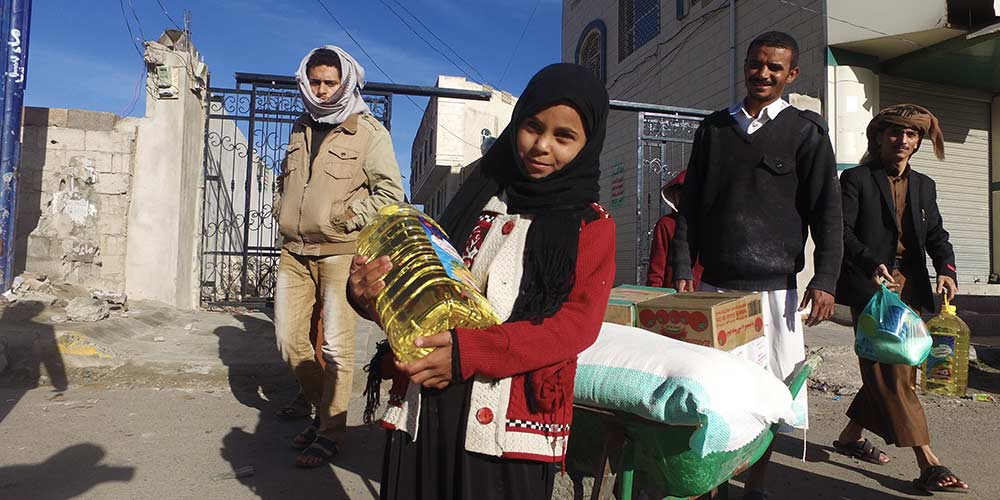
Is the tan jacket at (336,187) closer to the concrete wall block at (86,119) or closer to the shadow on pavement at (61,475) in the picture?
the shadow on pavement at (61,475)

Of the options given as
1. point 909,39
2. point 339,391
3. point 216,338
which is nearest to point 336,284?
point 339,391

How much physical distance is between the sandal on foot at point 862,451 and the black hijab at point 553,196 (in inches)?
120

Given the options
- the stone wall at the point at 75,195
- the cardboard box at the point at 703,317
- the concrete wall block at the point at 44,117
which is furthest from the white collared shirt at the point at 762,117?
the concrete wall block at the point at 44,117

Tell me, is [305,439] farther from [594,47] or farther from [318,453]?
[594,47]

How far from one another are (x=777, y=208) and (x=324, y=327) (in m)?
2.18

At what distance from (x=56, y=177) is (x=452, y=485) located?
596 cm

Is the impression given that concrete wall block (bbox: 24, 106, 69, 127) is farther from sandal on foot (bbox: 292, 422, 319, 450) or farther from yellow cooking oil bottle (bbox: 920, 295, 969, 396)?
yellow cooking oil bottle (bbox: 920, 295, 969, 396)

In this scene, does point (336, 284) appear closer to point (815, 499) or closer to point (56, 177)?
point (815, 499)

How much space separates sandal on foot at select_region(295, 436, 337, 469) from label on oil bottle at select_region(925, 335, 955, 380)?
4415 millimetres

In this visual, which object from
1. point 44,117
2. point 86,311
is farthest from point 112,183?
point 86,311

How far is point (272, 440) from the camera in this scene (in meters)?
3.38

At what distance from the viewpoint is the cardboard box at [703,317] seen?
1.90 m

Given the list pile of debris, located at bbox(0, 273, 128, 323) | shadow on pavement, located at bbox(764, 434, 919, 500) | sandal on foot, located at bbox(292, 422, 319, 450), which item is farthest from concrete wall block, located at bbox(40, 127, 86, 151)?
shadow on pavement, located at bbox(764, 434, 919, 500)

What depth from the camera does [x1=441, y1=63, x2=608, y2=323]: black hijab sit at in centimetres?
Answer: 129
